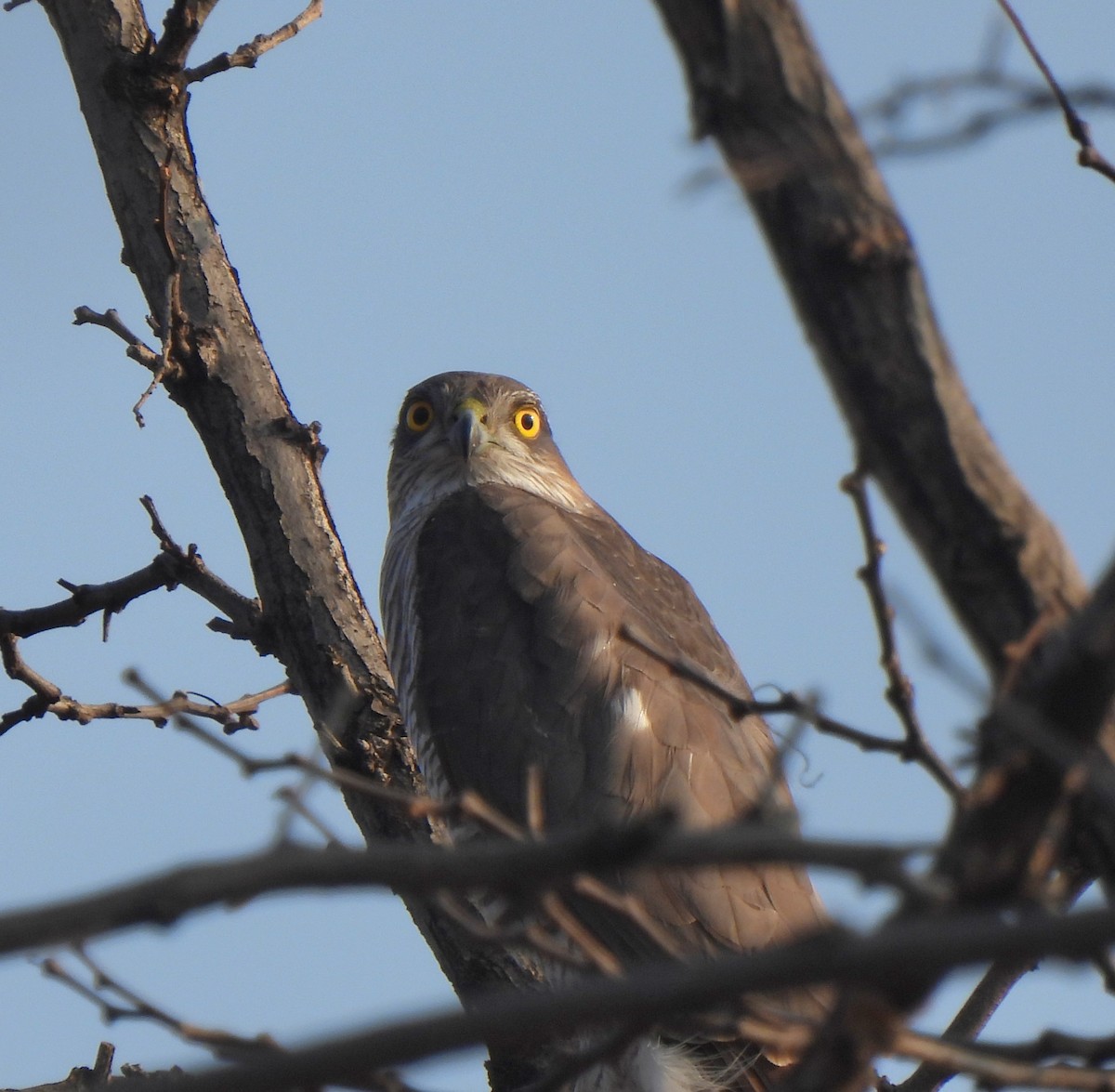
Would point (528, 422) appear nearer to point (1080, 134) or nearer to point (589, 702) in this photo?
point (589, 702)

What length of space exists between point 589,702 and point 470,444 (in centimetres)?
191

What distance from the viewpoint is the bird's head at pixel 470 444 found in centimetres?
715

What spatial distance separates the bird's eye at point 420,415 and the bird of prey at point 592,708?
0.76 metres

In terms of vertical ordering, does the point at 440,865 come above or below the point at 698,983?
above

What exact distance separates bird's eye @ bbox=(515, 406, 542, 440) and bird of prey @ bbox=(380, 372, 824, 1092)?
0.74m

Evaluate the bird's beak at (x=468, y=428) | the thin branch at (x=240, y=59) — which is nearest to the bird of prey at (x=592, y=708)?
the bird's beak at (x=468, y=428)

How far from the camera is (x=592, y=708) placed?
5465mm

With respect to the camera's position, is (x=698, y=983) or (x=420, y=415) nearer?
(x=698, y=983)

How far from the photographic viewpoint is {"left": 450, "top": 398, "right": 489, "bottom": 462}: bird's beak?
701 cm

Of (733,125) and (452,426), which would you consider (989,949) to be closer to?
(733,125)

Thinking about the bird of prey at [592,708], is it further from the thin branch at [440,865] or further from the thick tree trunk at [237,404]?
the thin branch at [440,865]

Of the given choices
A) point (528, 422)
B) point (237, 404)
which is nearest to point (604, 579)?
point (237, 404)

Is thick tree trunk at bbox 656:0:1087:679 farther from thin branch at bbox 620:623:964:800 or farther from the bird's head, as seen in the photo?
the bird's head

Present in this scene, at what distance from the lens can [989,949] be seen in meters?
1.26
